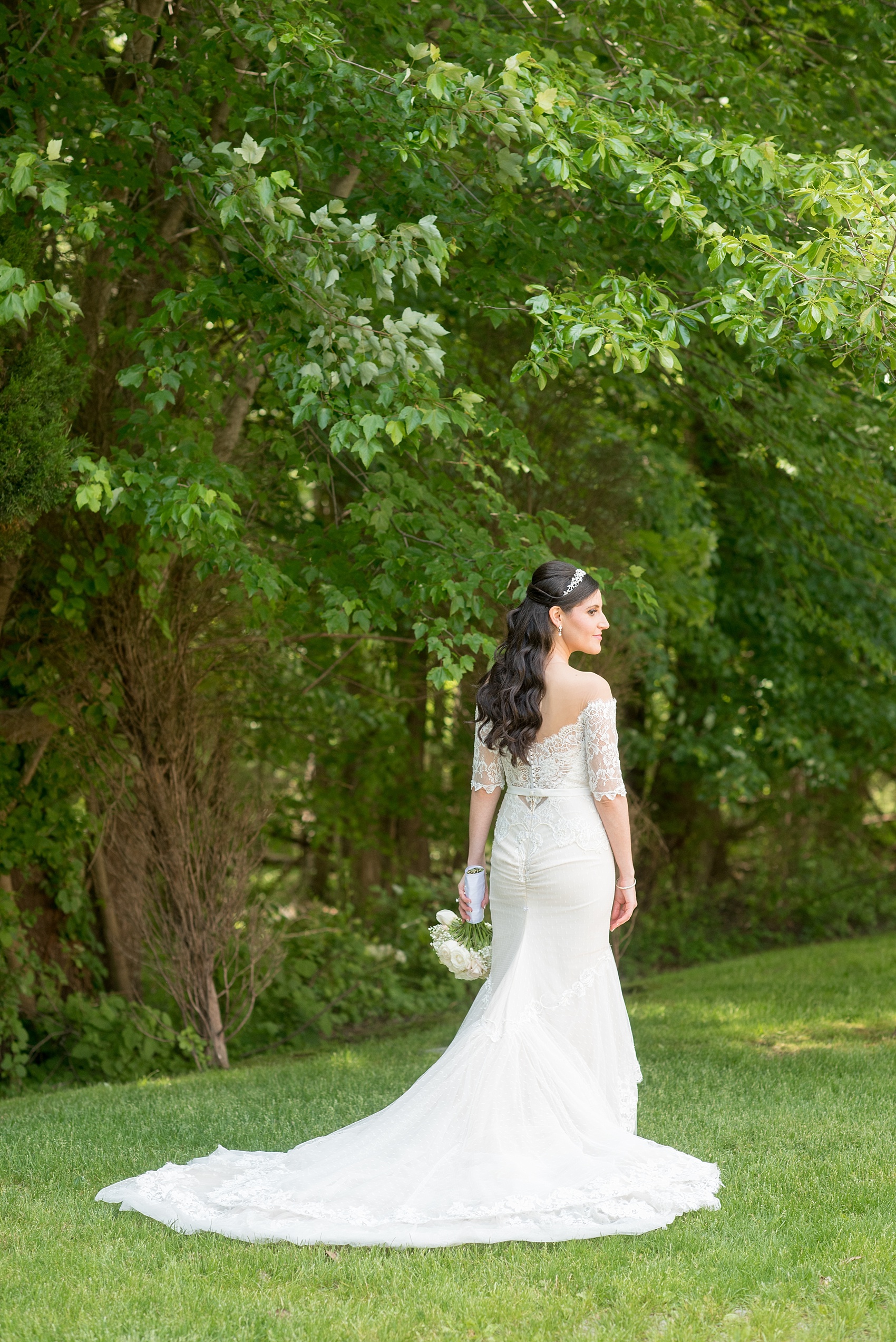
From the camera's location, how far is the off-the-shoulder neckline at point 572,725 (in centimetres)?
438

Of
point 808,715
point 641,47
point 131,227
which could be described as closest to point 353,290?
point 131,227

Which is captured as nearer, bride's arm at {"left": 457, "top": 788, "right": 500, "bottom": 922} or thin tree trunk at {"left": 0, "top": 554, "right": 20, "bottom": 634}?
bride's arm at {"left": 457, "top": 788, "right": 500, "bottom": 922}

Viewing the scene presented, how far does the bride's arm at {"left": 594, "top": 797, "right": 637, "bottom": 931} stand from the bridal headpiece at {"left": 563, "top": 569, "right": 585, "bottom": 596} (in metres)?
0.76

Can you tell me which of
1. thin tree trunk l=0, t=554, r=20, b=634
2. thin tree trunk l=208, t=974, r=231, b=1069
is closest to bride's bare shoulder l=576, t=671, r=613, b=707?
thin tree trunk l=0, t=554, r=20, b=634

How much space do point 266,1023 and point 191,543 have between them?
480cm

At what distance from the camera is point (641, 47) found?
22.9 feet

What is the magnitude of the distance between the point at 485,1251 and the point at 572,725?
1743 mm

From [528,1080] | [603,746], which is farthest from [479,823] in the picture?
[528,1080]

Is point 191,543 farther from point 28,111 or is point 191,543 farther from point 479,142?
point 479,142

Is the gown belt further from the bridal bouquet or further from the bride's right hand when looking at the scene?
the bridal bouquet

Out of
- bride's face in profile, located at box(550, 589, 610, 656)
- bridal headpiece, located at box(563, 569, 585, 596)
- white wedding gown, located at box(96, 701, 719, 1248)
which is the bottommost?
white wedding gown, located at box(96, 701, 719, 1248)

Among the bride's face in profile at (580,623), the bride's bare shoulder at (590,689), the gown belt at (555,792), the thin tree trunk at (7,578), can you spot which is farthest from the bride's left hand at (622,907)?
the thin tree trunk at (7,578)

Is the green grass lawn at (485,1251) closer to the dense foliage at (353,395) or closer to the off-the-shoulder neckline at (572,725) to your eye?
the off-the-shoulder neckline at (572,725)

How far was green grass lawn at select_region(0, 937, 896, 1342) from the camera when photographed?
3.19 m
